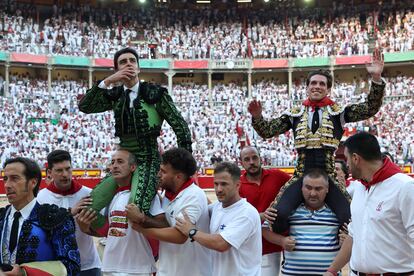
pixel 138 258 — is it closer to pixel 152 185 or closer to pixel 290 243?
pixel 152 185

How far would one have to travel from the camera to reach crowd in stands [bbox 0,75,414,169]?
89.4 feet

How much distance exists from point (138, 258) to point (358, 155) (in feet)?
5.67

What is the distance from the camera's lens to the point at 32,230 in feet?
11.1

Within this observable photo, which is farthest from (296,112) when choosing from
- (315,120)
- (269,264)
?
(269,264)

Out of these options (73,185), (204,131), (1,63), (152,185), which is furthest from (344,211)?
(1,63)

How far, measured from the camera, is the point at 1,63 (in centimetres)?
3431

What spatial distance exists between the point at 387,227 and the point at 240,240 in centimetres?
95

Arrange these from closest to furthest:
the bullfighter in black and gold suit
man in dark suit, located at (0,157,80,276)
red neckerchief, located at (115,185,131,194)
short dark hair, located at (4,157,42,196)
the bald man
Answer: man in dark suit, located at (0,157,80,276), short dark hair, located at (4,157,42,196), red neckerchief, located at (115,185,131,194), the bullfighter in black and gold suit, the bald man

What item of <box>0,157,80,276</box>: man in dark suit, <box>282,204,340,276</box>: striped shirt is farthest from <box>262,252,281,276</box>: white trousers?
<box>0,157,80,276</box>: man in dark suit

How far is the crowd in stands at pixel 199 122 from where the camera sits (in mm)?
27250

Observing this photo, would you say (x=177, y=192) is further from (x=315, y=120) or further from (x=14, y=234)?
(x=315, y=120)

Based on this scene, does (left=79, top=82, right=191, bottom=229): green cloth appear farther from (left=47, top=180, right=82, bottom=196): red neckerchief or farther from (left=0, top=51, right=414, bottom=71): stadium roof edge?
(left=0, top=51, right=414, bottom=71): stadium roof edge

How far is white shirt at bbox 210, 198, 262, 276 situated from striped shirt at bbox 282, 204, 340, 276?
0.50 metres

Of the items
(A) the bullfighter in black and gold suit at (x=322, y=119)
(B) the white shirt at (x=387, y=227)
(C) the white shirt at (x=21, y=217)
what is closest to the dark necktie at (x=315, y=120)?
(A) the bullfighter in black and gold suit at (x=322, y=119)
